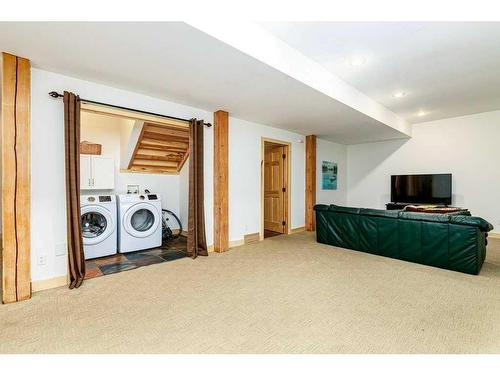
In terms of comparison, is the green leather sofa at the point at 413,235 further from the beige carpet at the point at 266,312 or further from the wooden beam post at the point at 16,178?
the wooden beam post at the point at 16,178

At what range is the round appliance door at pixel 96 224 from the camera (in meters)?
3.42

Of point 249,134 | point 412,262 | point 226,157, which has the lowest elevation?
point 412,262

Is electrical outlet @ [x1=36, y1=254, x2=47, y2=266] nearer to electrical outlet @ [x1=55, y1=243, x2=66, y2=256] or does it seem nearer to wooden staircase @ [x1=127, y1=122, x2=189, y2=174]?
electrical outlet @ [x1=55, y1=243, x2=66, y2=256]

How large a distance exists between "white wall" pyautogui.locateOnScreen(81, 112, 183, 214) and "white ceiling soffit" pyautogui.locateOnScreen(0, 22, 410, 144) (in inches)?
73.1

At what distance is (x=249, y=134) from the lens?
4.55 meters

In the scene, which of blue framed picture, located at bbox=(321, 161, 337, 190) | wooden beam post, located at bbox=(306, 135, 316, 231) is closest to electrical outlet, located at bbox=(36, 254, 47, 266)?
wooden beam post, located at bbox=(306, 135, 316, 231)

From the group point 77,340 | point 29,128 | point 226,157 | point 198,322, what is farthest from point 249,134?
point 77,340

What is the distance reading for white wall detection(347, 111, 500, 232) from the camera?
16.0ft

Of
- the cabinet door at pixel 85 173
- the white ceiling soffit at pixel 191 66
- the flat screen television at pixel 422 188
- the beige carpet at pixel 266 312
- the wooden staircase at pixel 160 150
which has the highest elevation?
the white ceiling soffit at pixel 191 66

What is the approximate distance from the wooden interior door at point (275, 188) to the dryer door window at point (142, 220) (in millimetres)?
2738

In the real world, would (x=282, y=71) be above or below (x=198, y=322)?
above

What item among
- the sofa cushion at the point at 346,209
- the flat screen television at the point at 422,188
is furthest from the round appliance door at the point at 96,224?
the flat screen television at the point at 422,188
